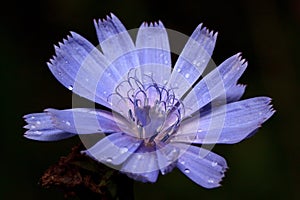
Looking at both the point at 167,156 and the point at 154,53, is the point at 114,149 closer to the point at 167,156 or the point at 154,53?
the point at 167,156

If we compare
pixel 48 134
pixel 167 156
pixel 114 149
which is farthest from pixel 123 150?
pixel 48 134

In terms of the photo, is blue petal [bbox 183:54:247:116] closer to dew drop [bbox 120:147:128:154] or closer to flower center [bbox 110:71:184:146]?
flower center [bbox 110:71:184:146]

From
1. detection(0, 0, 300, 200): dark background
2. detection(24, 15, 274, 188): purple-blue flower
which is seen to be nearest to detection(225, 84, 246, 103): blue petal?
detection(24, 15, 274, 188): purple-blue flower

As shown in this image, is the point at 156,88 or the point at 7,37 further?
the point at 7,37

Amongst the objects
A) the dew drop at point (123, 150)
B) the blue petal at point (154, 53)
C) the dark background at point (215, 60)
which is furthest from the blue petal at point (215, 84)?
the dark background at point (215, 60)

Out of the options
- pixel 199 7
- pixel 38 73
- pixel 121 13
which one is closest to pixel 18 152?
pixel 38 73

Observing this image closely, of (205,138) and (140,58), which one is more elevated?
(140,58)

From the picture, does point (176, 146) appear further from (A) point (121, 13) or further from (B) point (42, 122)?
(A) point (121, 13)

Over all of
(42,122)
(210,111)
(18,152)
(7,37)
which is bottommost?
(18,152)

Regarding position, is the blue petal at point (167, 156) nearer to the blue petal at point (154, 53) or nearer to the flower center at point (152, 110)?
the flower center at point (152, 110)
